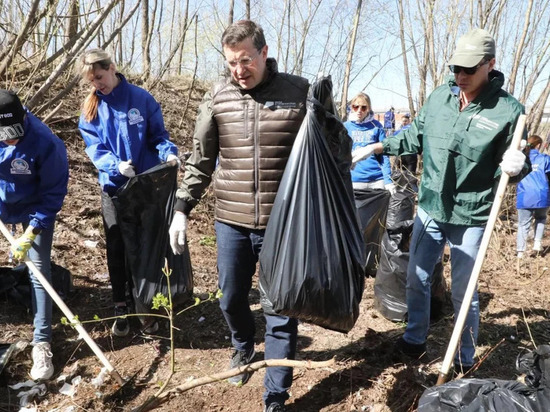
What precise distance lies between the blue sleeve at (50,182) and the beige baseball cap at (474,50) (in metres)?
2.07

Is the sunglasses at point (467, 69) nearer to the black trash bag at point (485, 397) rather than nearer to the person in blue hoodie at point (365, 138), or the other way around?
the black trash bag at point (485, 397)

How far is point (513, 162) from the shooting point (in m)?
1.88

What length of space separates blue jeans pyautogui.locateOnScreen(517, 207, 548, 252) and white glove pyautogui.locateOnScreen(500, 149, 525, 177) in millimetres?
3880

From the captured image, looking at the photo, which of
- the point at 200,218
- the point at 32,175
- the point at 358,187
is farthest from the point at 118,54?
the point at 32,175

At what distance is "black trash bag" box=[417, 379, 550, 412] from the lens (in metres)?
1.52

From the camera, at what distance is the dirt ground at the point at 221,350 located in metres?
2.33

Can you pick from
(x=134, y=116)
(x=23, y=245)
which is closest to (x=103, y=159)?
(x=134, y=116)

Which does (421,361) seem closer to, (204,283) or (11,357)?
(204,283)

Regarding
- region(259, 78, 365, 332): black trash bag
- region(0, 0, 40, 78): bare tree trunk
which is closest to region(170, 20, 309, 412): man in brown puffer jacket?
region(259, 78, 365, 332): black trash bag

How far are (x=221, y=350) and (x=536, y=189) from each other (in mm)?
4352

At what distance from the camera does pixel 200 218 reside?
558cm

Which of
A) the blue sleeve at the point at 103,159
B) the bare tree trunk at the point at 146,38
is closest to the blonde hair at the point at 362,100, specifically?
the blue sleeve at the point at 103,159

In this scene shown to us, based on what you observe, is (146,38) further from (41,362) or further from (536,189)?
(41,362)

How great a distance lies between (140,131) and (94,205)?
2.51 meters
